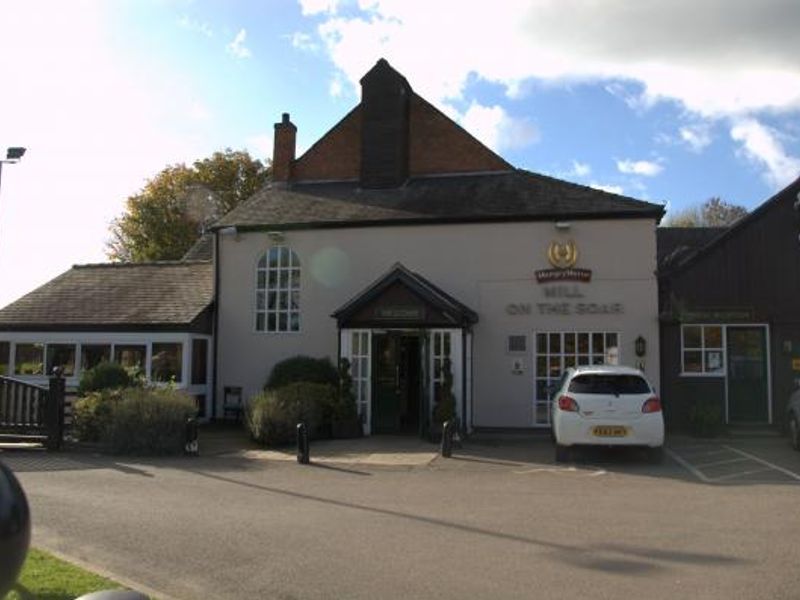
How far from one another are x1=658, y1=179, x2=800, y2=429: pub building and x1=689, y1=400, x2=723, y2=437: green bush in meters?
0.74

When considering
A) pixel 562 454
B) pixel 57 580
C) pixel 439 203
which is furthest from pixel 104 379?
pixel 57 580

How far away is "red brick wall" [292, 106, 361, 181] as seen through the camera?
26219mm

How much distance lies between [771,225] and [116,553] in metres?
17.4

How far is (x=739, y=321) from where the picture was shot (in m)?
20.1

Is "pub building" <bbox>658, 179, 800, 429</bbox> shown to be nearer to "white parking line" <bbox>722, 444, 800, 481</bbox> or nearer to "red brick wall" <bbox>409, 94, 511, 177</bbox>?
"white parking line" <bbox>722, 444, 800, 481</bbox>

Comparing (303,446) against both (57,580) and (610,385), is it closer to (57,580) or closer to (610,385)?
(610,385)

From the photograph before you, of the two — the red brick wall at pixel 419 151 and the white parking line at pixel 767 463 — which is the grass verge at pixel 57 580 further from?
the red brick wall at pixel 419 151

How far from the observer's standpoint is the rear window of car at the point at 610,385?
14.6 m

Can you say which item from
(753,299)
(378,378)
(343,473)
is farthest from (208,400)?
(753,299)

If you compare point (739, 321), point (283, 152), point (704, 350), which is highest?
point (283, 152)

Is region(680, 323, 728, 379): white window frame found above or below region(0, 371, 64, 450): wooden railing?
above

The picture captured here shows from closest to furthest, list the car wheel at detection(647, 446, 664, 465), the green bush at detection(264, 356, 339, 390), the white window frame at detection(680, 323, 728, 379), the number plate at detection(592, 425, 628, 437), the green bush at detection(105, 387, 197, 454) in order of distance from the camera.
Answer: the number plate at detection(592, 425, 628, 437) → the car wheel at detection(647, 446, 664, 465) → the green bush at detection(105, 387, 197, 454) → the white window frame at detection(680, 323, 728, 379) → the green bush at detection(264, 356, 339, 390)

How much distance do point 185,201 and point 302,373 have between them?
34385 mm

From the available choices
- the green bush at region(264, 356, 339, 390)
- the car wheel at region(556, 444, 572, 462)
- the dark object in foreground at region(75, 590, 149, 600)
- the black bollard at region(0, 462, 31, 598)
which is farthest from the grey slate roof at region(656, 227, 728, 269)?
the black bollard at region(0, 462, 31, 598)
